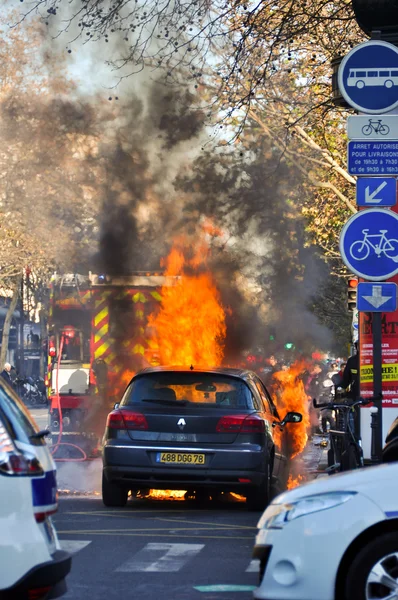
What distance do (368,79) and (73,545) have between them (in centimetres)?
451

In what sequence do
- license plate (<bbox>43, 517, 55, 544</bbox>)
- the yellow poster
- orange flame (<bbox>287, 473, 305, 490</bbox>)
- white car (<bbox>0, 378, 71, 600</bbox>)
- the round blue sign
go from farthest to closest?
orange flame (<bbox>287, 473, 305, 490</bbox>), the yellow poster, the round blue sign, license plate (<bbox>43, 517, 55, 544</bbox>), white car (<bbox>0, 378, 71, 600</bbox>)

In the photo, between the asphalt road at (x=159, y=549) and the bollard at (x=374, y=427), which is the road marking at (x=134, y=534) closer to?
the asphalt road at (x=159, y=549)

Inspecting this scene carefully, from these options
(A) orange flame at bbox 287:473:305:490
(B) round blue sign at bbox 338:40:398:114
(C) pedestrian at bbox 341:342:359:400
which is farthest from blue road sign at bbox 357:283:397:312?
(C) pedestrian at bbox 341:342:359:400

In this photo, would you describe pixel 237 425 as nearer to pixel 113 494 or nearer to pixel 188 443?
pixel 188 443

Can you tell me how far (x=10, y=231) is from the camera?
48750 millimetres

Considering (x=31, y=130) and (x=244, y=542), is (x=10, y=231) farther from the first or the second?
(x=244, y=542)

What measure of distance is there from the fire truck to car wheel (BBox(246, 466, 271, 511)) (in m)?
9.64

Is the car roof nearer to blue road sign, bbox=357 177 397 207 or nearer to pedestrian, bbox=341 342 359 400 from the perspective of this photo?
blue road sign, bbox=357 177 397 207

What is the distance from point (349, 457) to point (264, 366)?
1291 cm

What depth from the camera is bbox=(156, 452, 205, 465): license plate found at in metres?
12.6

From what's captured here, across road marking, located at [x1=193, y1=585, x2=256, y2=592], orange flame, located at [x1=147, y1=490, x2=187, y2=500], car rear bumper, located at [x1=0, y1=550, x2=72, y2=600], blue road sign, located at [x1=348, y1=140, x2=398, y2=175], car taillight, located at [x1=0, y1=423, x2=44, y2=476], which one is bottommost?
road marking, located at [x1=193, y1=585, x2=256, y2=592]

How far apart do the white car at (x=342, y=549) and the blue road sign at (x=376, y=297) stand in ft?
15.7

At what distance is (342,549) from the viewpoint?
20.3ft

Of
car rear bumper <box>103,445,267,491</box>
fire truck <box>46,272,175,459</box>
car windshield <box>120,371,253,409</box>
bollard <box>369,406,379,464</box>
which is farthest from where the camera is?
fire truck <box>46,272,175,459</box>
